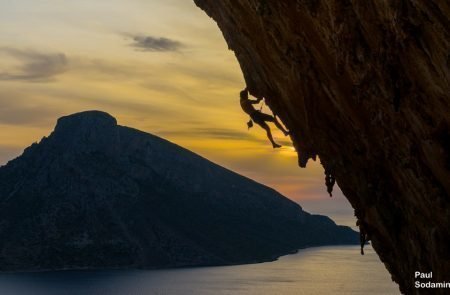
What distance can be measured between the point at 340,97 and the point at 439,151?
386 cm

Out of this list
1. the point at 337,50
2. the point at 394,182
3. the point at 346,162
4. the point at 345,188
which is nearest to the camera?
the point at 337,50

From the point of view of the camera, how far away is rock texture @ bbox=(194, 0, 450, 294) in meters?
14.6

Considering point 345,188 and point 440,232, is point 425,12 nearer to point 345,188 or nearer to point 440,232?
point 440,232

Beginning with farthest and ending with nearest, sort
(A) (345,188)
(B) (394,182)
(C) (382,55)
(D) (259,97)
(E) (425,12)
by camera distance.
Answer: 1. (D) (259,97)
2. (A) (345,188)
3. (B) (394,182)
4. (C) (382,55)
5. (E) (425,12)

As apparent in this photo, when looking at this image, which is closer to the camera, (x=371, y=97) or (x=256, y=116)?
(x=371, y=97)

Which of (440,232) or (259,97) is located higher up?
(259,97)

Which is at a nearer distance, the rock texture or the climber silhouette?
the rock texture

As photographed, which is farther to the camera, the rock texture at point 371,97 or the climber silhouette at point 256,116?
the climber silhouette at point 256,116

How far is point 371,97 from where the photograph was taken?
1681 cm

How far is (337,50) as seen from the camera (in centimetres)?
1650

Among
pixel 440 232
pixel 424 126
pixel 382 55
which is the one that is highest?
pixel 382 55

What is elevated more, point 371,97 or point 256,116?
point 256,116

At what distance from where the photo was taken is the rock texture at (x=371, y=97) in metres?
14.6

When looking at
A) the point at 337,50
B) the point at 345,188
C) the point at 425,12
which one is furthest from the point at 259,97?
the point at 425,12
